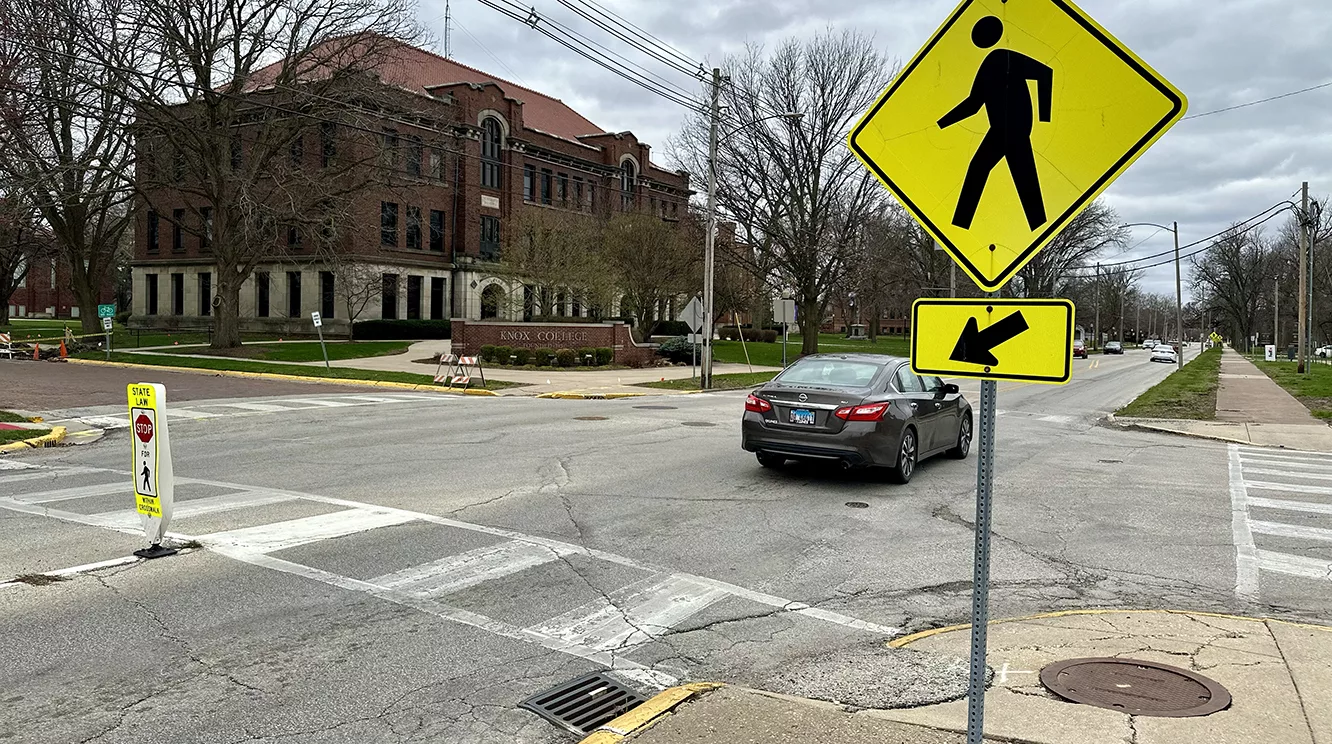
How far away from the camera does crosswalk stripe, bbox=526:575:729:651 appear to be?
5.33 m

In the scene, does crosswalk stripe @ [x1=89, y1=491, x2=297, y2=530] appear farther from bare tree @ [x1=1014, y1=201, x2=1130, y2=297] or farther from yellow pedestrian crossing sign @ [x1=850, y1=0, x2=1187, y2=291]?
bare tree @ [x1=1014, y1=201, x2=1130, y2=297]

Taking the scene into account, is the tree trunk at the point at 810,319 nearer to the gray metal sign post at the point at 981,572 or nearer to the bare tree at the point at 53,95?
the bare tree at the point at 53,95

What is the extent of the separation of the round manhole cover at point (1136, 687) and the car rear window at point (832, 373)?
598 cm

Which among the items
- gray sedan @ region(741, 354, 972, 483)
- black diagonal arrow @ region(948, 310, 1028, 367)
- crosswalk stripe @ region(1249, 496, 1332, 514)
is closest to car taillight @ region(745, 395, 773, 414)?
gray sedan @ region(741, 354, 972, 483)

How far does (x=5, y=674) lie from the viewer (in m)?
4.59

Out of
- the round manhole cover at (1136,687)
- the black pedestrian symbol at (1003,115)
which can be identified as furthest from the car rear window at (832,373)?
the black pedestrian symbol at (1003,115)

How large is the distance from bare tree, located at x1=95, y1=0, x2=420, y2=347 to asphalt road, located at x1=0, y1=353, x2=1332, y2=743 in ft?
76.5

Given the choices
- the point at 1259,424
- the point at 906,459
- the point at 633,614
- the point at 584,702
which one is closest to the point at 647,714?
the point at 584,702

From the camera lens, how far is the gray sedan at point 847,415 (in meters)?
10.1

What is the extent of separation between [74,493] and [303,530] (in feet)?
11.3

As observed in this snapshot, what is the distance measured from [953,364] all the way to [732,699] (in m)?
2.01

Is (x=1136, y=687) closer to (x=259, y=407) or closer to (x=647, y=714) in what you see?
(x=647, y=714)

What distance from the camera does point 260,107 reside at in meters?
32.4

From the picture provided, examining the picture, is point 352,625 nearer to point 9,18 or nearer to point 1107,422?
point 1107,422
